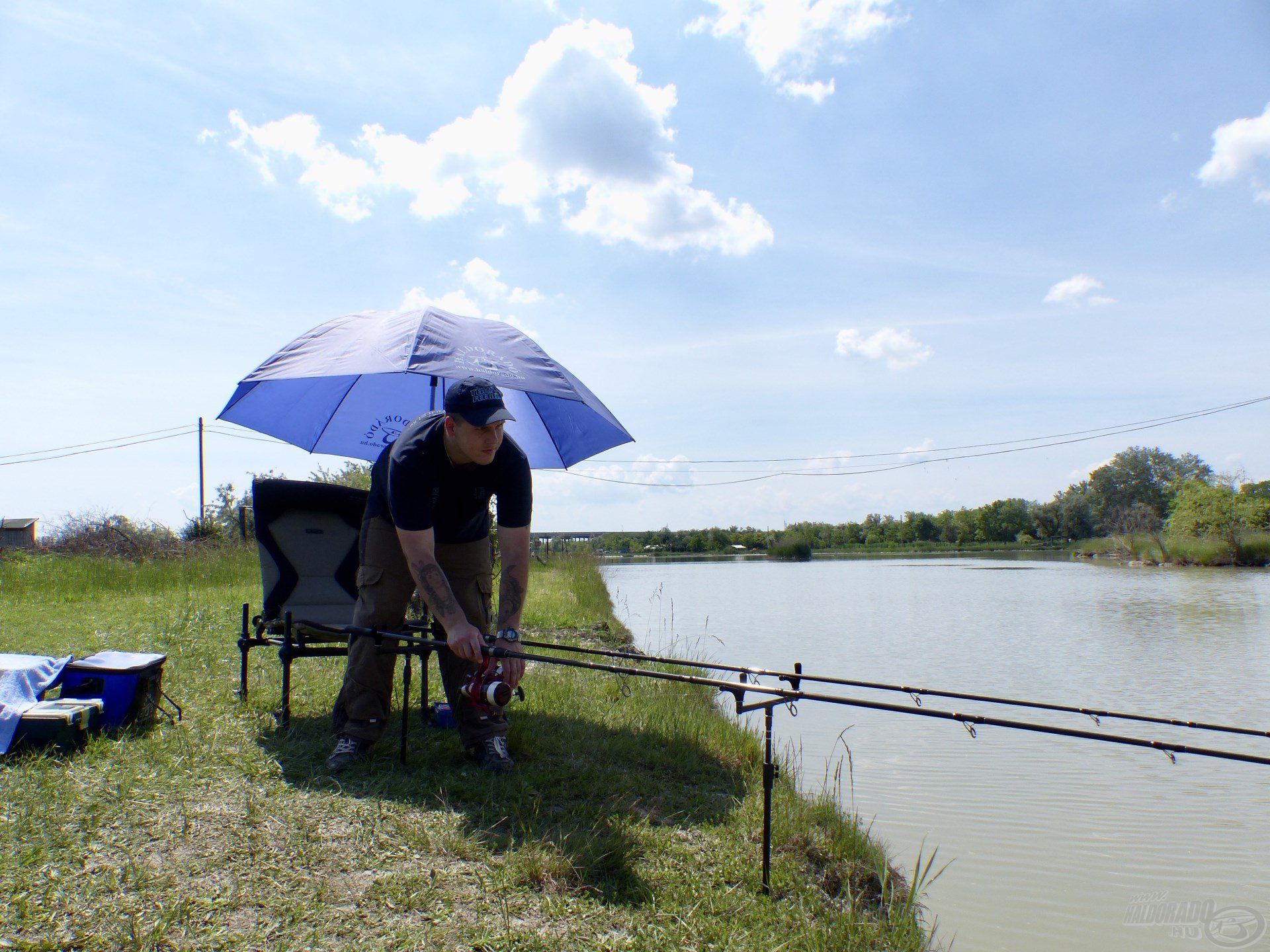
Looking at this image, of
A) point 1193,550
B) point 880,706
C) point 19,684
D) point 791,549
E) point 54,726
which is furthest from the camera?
point 791,549

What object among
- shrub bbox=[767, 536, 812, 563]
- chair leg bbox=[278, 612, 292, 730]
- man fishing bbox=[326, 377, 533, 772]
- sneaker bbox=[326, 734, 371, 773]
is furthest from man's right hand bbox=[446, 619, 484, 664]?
shrub bbox=[767, 536, 812, 563]

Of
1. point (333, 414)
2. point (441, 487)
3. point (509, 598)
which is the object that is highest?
point (333, 414)

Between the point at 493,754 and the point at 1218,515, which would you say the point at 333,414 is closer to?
the point at 493,754

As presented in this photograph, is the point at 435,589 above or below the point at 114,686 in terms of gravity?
above

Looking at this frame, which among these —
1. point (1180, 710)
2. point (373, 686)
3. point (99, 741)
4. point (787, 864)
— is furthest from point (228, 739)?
point (1180, 710)

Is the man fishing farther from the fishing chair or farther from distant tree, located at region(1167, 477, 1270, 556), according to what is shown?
distant tree, located at region(1167, 477, 1270, 556)

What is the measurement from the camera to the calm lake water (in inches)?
125

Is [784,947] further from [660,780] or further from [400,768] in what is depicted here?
[400,768]

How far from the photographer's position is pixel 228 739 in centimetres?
349

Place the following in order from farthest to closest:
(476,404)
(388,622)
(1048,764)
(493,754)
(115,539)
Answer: (115,539), (1048,764), (388,622), (493,754), (476,404)

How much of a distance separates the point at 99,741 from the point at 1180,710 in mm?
7465

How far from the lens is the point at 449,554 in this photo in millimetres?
3525

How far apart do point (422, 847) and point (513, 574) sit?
3.56ft

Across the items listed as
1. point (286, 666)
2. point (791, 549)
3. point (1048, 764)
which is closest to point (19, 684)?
point (286, 666)
